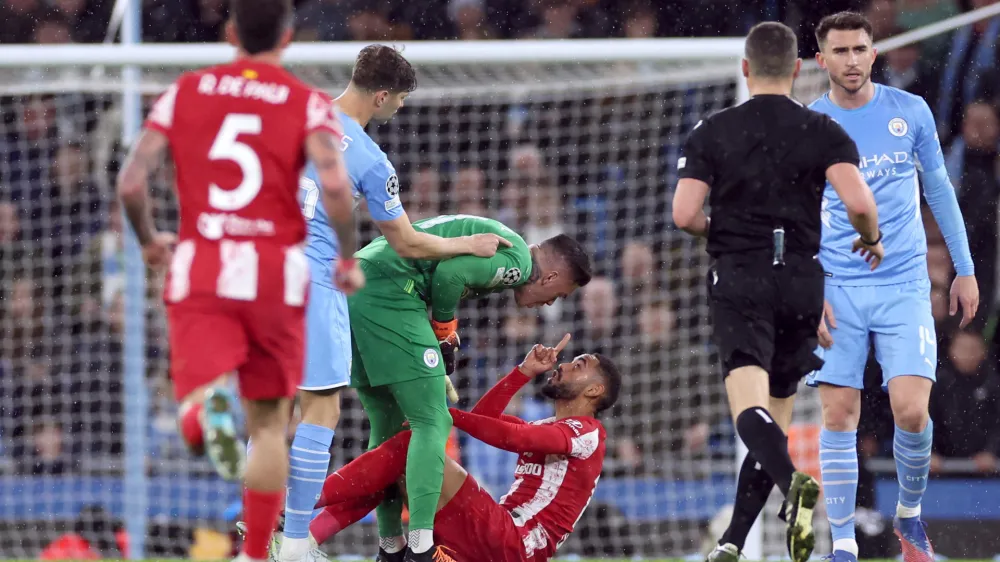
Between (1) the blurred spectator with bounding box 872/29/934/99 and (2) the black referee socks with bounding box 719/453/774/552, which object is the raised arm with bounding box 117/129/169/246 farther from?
(1) the blurred spectator with bounding box 872/29/934/99

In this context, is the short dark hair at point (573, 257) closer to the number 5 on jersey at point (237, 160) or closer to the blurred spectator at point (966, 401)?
the number 5 on jersey at point (237, 160)

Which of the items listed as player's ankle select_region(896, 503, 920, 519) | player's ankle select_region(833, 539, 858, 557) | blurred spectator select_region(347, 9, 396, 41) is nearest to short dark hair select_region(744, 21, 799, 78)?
player's ankle select_region(833, 539, 858, 557)

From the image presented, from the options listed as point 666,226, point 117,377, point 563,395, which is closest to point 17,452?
point 117,377

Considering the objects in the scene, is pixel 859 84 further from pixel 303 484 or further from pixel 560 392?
pixel 303 484

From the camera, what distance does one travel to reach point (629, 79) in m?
9.63

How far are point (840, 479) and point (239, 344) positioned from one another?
3.25 meters

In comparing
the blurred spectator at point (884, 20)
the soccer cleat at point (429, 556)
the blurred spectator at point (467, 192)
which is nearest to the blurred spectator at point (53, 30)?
the blurred spectator at point (467, 192)

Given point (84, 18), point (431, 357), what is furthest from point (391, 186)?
point (84, 18)

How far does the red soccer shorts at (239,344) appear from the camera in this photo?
3.89 metres

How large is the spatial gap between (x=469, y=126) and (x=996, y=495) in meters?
5.16

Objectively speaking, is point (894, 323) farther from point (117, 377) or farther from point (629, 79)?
point (117, 377)

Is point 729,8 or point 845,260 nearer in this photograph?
point 845,260

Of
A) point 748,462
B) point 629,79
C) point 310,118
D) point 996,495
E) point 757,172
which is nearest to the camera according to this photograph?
point 310,118

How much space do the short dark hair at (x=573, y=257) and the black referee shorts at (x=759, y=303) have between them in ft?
2.82
